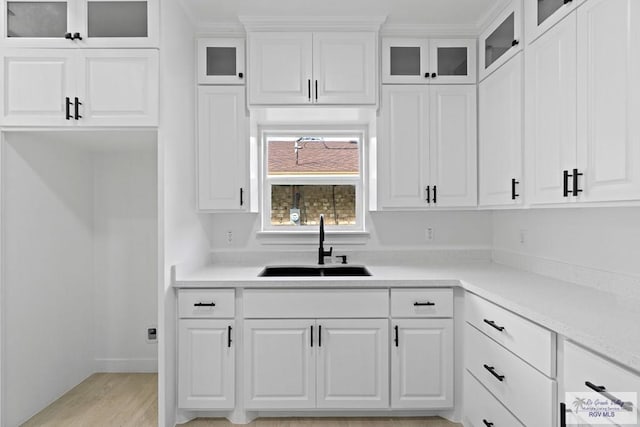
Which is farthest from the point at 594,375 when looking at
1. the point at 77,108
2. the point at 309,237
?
the point at 77,108

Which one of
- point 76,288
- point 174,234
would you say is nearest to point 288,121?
point 174,234

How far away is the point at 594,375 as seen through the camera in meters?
1.22

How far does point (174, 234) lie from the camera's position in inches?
91.0

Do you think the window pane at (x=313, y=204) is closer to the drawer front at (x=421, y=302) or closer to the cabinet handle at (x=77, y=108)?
the drawer front at (x=421, y=302)

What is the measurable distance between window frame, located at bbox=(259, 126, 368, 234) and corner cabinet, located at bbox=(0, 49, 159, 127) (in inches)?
44.0

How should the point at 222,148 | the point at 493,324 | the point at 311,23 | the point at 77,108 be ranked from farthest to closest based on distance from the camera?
the point at 222,148
the point at 311,23
the point at 77,108
the point at 493,324

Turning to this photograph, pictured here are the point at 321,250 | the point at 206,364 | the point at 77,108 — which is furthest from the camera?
the point at 321,250

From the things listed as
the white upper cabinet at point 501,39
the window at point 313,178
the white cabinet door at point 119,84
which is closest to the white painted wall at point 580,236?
the white upper cabinet at point 501,39

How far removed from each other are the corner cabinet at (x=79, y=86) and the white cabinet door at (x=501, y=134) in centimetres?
210

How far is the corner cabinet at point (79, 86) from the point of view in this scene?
2135 mm

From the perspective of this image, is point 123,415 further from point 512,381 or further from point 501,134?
point 501,134

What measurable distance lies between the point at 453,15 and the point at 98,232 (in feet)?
10.3

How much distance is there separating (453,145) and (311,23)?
1.34 metres

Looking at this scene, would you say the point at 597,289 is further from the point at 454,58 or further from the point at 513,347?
the point at 454,58
